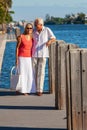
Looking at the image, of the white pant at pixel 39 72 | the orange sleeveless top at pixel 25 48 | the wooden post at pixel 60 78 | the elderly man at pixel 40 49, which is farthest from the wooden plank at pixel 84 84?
the orange sleeveless top at pixel 25 48

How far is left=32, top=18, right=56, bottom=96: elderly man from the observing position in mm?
14680

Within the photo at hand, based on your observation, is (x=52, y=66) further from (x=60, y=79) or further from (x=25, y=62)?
(x=60, y=79)

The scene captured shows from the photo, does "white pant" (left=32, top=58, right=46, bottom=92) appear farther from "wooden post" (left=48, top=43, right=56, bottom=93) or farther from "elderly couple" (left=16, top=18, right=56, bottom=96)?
"wooden post" (left=48, top=43, right=56, bottom=93)

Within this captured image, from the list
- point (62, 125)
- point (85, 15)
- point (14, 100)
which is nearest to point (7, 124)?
point (62, 125)

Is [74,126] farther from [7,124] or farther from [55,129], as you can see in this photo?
[7,124]

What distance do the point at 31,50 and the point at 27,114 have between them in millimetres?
3091

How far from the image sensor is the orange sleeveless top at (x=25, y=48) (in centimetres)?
1495

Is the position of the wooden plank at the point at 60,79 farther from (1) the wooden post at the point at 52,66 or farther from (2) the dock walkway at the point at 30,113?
(1) the wooden post at the point at 52,66

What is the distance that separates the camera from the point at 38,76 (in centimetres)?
1483

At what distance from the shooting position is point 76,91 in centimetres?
939

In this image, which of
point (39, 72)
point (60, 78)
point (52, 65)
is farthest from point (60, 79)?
point (52, 65)

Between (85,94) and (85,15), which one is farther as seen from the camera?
(85,15)

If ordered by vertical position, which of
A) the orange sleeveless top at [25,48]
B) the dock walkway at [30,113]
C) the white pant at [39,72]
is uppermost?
the orange sleeveless top at [25,48]

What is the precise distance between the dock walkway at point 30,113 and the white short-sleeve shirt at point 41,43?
3.20 ft
